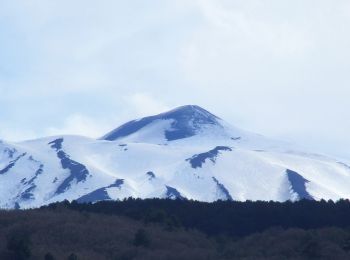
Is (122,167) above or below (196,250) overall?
above

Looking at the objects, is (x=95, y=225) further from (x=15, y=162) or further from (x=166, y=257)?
(x=15, y=162)

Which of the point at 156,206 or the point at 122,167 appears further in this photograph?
the point at 122,167

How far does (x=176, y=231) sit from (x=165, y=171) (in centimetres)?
8201

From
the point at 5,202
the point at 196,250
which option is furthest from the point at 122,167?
the point at 196,250

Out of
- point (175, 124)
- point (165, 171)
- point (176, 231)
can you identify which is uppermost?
point (175, 124)

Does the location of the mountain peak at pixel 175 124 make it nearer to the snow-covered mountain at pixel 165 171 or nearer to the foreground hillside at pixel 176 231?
the snow-covered mountain at pixel 165 171

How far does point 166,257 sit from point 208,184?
82.6m

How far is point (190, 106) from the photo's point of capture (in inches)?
7584

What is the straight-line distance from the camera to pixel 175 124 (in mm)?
182250

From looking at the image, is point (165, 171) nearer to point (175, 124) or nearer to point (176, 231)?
point (175, 124)

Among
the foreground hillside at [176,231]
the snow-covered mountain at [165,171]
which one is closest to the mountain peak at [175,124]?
the snow-covered mountain at [165,171]

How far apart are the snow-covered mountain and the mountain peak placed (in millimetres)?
4227

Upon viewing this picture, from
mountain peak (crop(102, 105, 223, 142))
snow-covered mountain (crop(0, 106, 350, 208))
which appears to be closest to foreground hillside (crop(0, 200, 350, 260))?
snow-covered mountain (crop(0, 106, 350, 208))

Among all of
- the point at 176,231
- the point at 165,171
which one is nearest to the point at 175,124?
the point at 165,171
